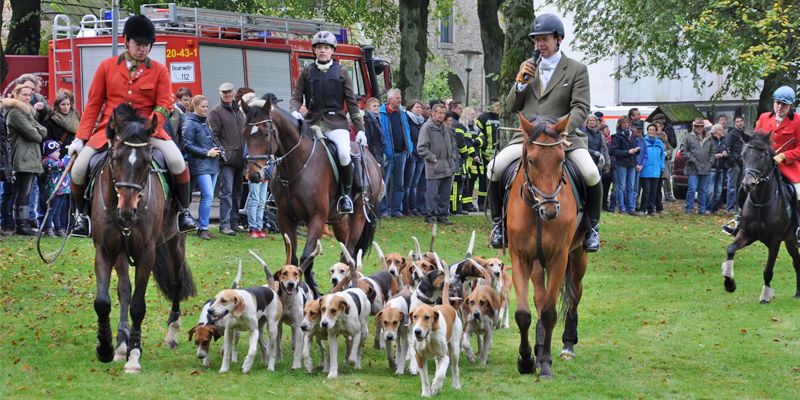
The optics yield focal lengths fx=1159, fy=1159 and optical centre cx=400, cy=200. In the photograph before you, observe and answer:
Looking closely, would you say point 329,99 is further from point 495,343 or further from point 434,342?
point 434,342

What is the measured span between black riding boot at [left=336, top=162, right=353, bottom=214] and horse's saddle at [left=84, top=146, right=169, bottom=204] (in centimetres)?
339

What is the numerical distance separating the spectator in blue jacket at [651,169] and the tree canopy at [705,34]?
2.61m

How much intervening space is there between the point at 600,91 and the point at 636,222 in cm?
3607

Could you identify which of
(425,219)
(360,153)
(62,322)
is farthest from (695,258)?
(62,322)

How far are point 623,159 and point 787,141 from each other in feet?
39.4

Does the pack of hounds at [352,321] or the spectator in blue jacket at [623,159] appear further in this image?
the spectator in blue jacket at [623,159]

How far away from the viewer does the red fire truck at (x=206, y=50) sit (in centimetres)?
2305

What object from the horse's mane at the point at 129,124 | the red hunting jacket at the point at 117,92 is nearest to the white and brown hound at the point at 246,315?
the horse's mane at the point at 129,124

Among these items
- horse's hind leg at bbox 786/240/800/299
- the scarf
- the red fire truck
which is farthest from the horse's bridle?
the red fire truck

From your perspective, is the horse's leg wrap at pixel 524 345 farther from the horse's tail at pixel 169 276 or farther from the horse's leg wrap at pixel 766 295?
the horse's leg wrap at pixel 766 295

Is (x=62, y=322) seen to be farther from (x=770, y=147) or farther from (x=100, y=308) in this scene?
(x=770, y=147)

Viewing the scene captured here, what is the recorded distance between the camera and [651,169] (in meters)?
28.1

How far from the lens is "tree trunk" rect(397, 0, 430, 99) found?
31406 mm

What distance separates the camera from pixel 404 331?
1038 centimetres
